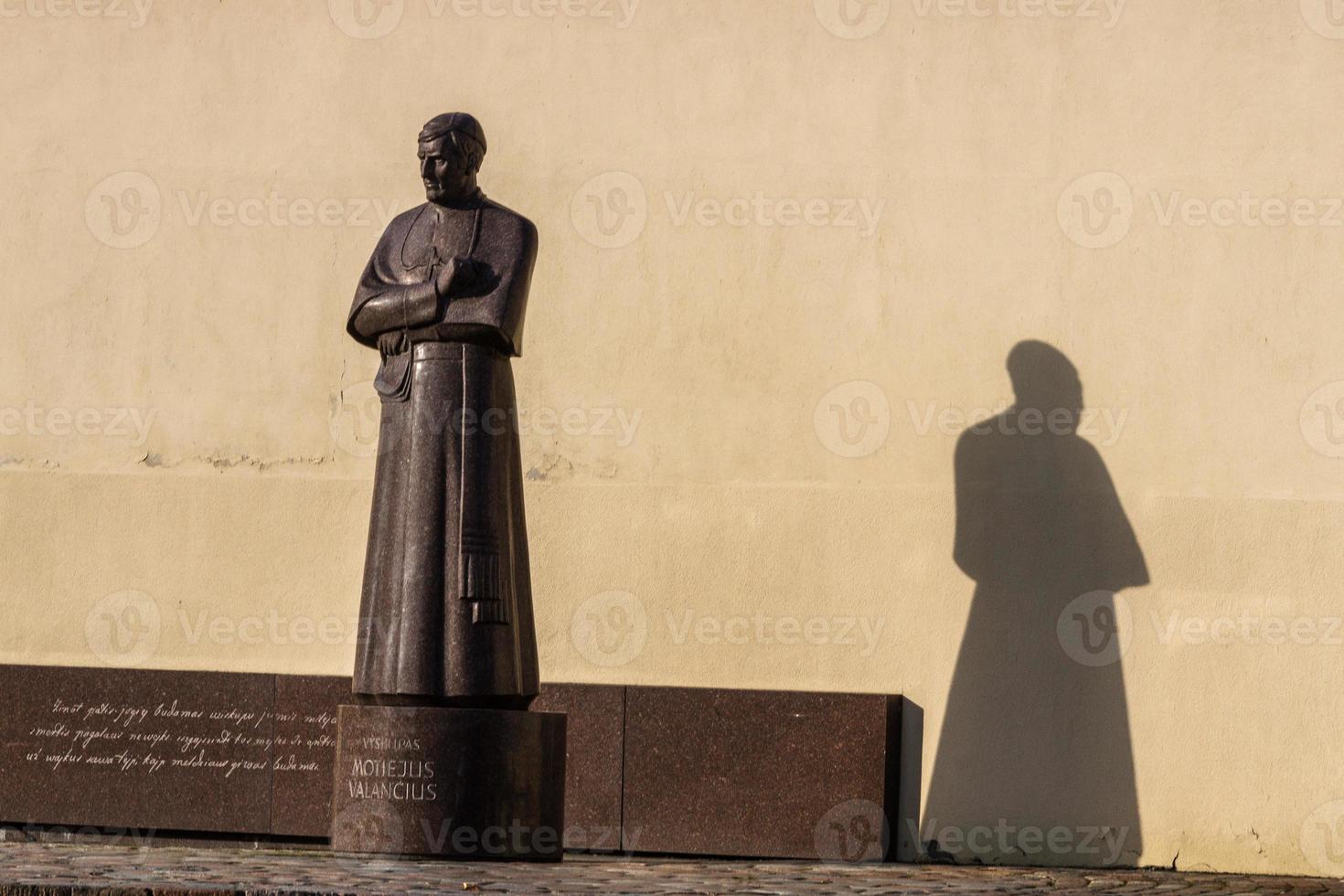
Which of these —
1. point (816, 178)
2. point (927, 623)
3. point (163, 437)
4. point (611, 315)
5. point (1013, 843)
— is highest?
point (816, 178)

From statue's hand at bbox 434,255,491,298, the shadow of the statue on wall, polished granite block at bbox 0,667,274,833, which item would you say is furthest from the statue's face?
the shadow of the statue on wall

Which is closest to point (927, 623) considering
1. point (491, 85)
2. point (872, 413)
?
point (872, 413)

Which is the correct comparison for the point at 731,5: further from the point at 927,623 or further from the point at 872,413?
the point at 927,623

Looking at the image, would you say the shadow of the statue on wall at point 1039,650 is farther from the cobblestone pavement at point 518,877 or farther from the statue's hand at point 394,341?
the statue's hand at point 394,341

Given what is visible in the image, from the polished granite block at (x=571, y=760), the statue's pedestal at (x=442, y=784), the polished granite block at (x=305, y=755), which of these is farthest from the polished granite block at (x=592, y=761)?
the statue's pedestal at (x=442, y=784)

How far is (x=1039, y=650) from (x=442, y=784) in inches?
146

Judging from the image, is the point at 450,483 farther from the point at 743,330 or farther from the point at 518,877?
the point at 743,330

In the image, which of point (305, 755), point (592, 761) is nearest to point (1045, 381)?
point (592, 761)

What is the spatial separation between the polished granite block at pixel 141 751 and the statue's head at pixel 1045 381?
4.05 metres

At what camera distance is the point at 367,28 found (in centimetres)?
1043

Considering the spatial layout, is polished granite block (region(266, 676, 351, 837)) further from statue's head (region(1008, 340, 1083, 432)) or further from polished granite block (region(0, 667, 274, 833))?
statue's head (region(1008, 340, 1083, 432))

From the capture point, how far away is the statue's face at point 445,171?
7.74 m

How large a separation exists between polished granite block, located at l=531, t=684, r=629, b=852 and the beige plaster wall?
0.29 meters

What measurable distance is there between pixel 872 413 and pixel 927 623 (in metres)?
1.09
